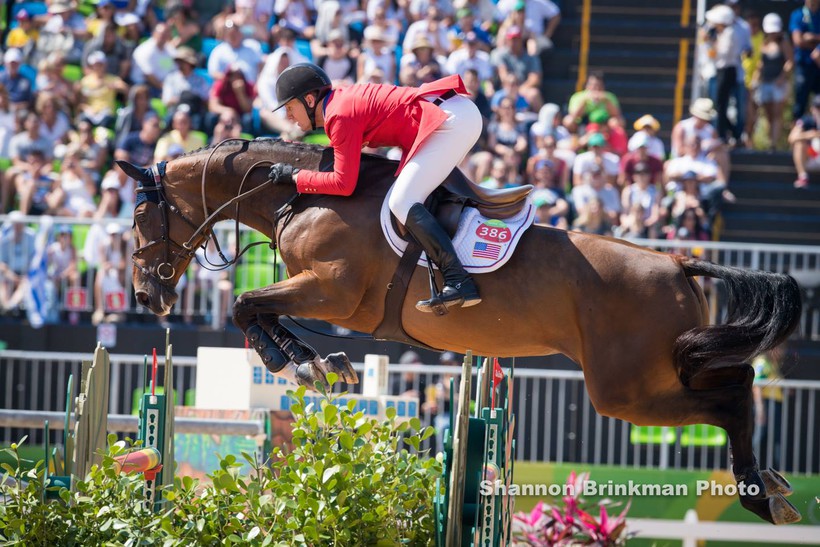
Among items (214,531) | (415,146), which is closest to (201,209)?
(415,146)

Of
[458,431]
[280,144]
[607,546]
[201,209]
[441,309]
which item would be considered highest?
[280,144]

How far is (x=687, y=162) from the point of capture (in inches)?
499

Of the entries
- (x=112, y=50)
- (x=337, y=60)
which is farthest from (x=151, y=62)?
(x=337, y=60)

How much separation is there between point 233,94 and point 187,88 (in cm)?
62

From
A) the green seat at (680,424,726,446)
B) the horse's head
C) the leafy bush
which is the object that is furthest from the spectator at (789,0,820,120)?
the leafy bush

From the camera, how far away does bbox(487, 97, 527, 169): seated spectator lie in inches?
499

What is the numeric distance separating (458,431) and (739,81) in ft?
34.5

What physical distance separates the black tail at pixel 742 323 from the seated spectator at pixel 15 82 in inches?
408

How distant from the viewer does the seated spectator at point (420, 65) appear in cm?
1304

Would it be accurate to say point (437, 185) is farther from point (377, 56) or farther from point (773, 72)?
point (773, 72)

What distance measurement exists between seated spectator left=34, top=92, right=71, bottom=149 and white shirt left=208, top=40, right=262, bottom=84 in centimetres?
Result: 188

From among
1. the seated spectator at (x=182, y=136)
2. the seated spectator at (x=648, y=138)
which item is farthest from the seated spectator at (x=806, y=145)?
the seated spectator at (x=182, y=136)

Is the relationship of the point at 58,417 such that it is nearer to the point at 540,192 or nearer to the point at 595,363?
the point at 595,363

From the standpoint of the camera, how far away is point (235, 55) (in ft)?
45.1
